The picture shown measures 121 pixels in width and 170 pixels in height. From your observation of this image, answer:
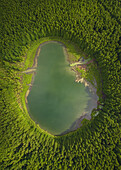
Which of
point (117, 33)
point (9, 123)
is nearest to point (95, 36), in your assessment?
point (117, 33)

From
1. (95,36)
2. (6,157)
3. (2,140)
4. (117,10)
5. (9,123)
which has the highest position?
(117,10)

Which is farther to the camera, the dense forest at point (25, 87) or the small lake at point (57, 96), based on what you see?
the small lake at point (57, 96)

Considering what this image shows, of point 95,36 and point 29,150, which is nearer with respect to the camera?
point 29,150

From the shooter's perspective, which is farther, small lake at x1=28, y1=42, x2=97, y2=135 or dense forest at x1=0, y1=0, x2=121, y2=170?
small lake at x1=28, y1=42, x2=97, y2=135

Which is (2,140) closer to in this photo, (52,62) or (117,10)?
(52,62)
